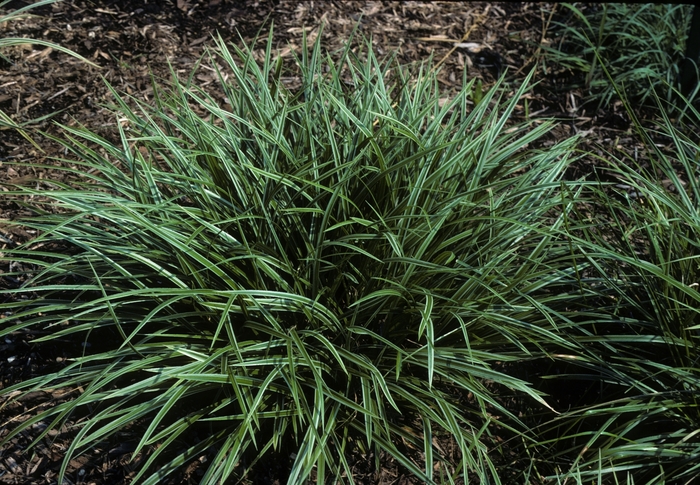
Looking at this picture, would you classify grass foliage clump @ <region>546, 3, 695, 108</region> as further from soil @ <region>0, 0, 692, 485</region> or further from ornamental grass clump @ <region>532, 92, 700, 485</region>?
ornamental grass clump @ <region>532, 92, 700, 485</region>

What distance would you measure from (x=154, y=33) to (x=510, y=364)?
301 cm

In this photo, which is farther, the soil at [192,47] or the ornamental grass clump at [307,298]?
the soil at [192,47]

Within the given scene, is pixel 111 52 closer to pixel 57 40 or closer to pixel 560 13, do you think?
pixel 57 40

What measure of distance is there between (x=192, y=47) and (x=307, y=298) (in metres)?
2.57

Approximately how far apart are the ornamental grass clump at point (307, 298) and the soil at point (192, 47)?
54cm

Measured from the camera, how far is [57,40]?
13.9 feet

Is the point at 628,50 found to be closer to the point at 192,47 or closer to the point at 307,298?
the point at 192,47

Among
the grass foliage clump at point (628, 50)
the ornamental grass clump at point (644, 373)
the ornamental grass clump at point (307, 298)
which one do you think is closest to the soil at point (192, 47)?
the grass foliage clump at point (628, 50)

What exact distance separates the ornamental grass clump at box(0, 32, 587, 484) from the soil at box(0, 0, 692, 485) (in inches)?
21.1

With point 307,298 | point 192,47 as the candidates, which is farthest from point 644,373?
point 192,47

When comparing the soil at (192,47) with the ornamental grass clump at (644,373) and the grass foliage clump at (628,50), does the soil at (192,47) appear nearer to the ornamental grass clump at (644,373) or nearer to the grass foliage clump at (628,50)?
A: the grass foliage clump at (628,50)

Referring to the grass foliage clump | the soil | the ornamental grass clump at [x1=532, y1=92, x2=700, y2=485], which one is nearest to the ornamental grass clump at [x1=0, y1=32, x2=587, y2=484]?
the ornamental grass clump at [x1=532, y1=92, x2=700, y2=485]

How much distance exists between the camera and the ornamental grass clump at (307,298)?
2336 mm

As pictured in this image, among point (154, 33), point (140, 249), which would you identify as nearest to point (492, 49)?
point (154, 33)
